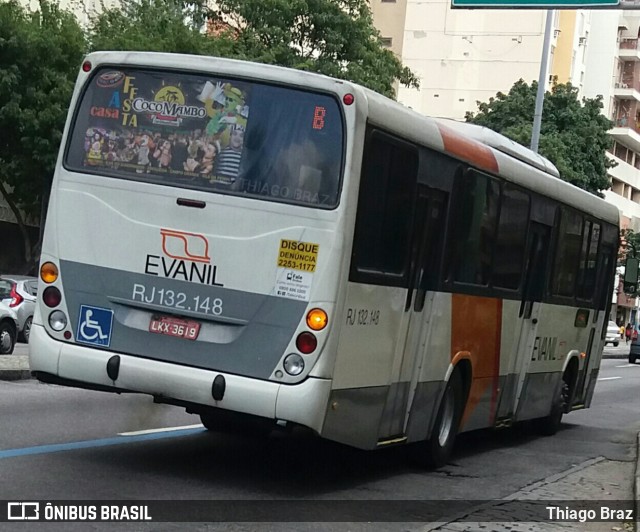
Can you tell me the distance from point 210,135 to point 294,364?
178cm

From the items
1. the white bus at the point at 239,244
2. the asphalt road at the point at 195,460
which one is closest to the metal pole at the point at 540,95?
the asphalt road at the point at 195,460

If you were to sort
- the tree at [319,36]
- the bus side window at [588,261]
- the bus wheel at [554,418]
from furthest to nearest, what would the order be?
the tree at [319,36] → the bus wheel at [554,418] → the bus side window at [588,261]

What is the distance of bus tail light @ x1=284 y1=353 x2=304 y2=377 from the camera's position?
8656mm

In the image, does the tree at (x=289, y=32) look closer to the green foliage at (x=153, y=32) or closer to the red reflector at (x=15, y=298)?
the green foliage at (x=153, y=32)

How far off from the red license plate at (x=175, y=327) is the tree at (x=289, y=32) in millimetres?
25842

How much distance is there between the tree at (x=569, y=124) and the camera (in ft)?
166

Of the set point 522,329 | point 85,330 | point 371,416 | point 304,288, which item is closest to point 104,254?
point 85,330

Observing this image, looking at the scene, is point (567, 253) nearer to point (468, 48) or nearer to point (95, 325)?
point (95, 325)

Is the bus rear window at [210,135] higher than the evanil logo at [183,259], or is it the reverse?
the bus rear window at [210,135]

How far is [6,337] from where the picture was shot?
65.2ft

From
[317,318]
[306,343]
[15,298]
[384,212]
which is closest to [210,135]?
→ [384,212]

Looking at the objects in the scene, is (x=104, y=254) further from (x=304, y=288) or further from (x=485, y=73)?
(x=485, y=73)

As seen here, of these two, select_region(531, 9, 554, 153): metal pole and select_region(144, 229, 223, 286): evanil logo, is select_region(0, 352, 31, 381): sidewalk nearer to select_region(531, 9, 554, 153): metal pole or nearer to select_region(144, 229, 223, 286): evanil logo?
select_region(144, 229, 223, 286): evanil logo

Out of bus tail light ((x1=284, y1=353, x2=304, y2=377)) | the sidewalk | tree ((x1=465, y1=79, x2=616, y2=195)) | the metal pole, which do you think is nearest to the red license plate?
bus tail light ((x1=284, y1=353, x2=304, y2=377))
